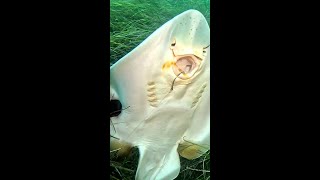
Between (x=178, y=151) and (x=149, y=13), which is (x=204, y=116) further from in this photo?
(x=149, y=13)

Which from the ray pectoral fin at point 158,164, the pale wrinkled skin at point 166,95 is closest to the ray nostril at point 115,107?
the pale wrinkled skin at point 166,95

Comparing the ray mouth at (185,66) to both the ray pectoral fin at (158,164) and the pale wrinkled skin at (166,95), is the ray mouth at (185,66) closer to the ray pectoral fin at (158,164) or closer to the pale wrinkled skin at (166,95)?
the pale wrinkled skin at (166,95)

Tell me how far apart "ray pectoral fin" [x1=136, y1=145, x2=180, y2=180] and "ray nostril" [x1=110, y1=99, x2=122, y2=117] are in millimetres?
150

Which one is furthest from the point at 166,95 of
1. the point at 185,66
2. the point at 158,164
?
the point at 158,164

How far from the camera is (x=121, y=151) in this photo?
1.55 metres

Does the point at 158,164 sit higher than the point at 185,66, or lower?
lower

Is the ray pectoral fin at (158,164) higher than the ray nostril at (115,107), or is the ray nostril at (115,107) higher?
the ray nostril at (115,107)

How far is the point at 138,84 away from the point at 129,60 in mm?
89

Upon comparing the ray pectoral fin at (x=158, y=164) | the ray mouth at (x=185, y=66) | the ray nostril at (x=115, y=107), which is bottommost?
the ray pectoral fin at (x=158, y=164)

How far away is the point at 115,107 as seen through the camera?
1559 millimetres

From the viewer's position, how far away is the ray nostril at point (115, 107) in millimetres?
1556

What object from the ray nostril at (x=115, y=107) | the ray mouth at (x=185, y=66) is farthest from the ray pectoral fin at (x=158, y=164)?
the ray mouth at (x=185, y=66)

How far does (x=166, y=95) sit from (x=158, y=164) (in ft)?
0.81

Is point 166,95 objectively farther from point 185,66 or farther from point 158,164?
point 158,164
